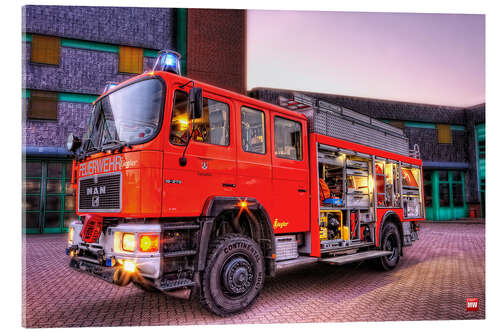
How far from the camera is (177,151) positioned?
13.1ft

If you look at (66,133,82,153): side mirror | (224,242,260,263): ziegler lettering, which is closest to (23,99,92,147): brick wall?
(66,133,82,153): side mirror

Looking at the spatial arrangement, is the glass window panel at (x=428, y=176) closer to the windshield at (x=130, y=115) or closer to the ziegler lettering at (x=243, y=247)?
the ziegler lettering at (x=243, y=247)

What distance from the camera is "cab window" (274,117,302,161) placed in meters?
5.40

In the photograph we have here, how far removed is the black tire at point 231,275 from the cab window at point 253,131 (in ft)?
4.31

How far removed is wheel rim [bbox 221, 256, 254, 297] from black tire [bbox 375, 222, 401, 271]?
13.1 ft

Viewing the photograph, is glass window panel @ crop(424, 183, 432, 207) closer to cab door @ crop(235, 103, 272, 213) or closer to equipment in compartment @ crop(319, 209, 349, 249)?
equipment in compartment @ crop(319, 209, 349, 249)

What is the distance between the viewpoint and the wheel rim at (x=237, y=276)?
4.21 metres

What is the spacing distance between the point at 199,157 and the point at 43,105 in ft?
37.0

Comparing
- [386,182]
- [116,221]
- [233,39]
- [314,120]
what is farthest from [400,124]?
[116,221]

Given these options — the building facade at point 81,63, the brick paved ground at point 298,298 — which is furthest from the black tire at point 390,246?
the building facade at point 81,63

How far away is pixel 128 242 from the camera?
12.0 ft

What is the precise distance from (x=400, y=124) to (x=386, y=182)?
15.7 m

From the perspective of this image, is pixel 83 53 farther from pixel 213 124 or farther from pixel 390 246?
pixel 390 246

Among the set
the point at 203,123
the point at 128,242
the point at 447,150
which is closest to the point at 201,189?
the point at 203,123
